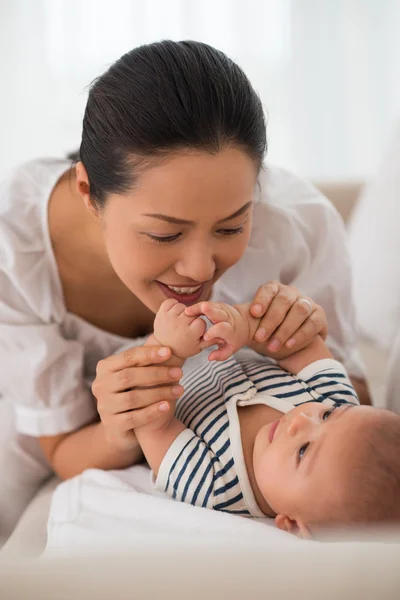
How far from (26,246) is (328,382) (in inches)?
26.5

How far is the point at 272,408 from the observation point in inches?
47.8

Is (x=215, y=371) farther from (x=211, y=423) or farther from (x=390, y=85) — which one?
(x=390, y=85)

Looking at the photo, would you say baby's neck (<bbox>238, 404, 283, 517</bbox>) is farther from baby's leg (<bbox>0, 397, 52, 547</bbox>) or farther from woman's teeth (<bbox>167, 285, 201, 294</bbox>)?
baby's leg (<bbox>0, 397, 52, 547</bbox>)

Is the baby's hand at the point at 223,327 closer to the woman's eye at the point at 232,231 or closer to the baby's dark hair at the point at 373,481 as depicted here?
the woman's eye at the point at 232,231

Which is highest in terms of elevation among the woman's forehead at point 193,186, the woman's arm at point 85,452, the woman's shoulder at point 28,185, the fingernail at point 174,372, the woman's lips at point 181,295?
the woman's forehead at point 193,186

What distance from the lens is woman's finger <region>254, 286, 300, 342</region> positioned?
1.24 metres

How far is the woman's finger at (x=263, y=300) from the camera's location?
1238 millimetres

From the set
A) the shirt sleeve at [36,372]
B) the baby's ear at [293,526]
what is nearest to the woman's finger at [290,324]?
the baby's ear at [293,526]

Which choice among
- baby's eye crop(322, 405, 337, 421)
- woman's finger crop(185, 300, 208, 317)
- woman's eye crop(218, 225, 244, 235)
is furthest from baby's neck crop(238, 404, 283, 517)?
woman's eye crop(218, 225, 244, 235)

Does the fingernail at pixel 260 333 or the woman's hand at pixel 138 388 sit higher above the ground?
the fingernail at pixel 260 333

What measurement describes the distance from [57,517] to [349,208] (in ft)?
5.36

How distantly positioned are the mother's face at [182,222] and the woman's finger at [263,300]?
0.09m

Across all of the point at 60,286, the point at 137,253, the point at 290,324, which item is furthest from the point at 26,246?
the point at 290,324

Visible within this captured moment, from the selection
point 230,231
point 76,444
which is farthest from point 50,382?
point 230,231
